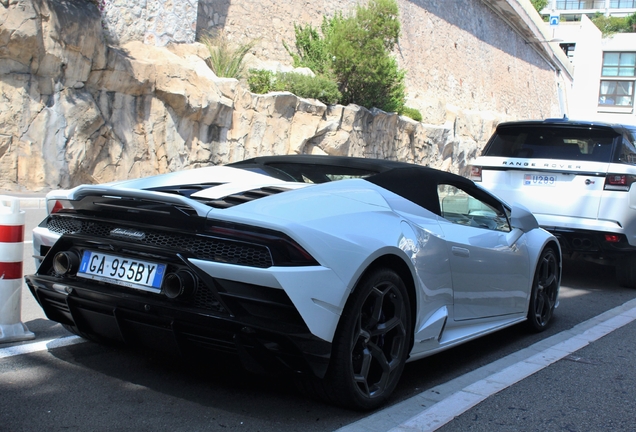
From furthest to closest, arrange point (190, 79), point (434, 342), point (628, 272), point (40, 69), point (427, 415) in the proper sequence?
point (190, 79), point (40, 69), point (628, 272), point (434, 342), point (427, 415)

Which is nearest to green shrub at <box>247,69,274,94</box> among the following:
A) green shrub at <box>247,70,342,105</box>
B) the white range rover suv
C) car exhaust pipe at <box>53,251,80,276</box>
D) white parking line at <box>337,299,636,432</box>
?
green shrub at <box>247,70,342,105</box>

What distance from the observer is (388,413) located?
335cm

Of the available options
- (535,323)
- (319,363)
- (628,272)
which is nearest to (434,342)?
(319,363)

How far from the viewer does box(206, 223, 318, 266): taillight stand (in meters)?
2.97

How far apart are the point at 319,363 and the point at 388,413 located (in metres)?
0.58

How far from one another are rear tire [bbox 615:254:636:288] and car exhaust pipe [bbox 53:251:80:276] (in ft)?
20.5

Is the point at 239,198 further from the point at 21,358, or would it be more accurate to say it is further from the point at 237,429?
the point at 21,358

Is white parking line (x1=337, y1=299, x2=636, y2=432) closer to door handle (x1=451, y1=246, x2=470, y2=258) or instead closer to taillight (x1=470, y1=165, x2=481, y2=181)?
door handle (x1=451, y1=246, x2=470, y2=258)

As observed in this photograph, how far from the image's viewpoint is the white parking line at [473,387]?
3188 mm

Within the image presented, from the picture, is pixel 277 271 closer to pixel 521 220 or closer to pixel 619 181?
pixel 521 220

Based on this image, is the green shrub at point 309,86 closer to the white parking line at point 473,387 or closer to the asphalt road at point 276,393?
the white parking line at point 473,387

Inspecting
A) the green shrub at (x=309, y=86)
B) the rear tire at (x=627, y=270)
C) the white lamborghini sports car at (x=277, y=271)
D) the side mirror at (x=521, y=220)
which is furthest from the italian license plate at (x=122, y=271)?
the green shrub at (x=309, y=86)

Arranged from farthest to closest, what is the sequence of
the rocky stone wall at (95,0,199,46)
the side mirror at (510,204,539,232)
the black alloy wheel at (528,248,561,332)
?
the rocky stone wall at (95,0,199,46), the black alloy wheel at (528,248,561,332), the side mirror at (510,204,539,232)

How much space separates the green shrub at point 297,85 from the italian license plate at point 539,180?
45.2ft
